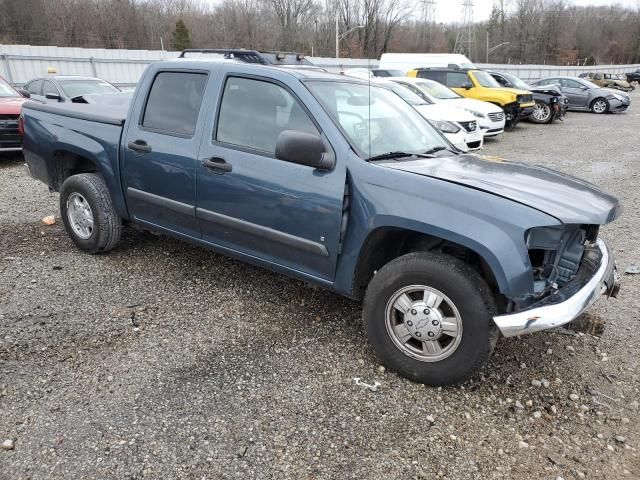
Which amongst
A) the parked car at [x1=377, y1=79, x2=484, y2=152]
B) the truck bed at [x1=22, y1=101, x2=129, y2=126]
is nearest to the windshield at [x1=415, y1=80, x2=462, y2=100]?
the parked car at [x1=377, y1=79, x2=484, y2=152]

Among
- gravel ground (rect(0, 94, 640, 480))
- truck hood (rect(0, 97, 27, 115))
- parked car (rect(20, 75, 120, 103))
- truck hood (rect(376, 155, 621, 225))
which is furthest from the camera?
parked car (rect(20, 75, 120, 103))

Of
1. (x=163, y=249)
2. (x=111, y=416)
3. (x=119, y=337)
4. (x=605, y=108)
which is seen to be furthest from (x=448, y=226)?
(x=605, y=108)

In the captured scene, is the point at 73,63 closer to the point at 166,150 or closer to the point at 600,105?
the point at 166,150

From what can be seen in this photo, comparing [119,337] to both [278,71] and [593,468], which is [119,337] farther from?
[593,468]

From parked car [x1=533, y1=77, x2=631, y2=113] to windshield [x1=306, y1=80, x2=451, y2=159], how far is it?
19456 millimetres

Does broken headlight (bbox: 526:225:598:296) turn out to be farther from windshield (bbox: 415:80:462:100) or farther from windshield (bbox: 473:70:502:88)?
windshield (bbox: 473:70:502:88)

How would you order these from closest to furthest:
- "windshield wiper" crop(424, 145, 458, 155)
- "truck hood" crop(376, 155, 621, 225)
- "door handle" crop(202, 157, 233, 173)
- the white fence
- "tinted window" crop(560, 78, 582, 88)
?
"truck hood" crop(376, 155, 621, 225), "door handle" crop(202, 157, 233, 173), "windshield wiper" crop(424, 145, 458, 155), the white fence, "tinted window" crop(560, 78, 582, 88)

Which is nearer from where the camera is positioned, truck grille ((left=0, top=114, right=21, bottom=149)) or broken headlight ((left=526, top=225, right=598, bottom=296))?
broken headlight ((left=526, top=225, right=598, bottom=296))

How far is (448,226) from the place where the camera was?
2.77m

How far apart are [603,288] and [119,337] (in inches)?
122

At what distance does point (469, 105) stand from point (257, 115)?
1016 cm

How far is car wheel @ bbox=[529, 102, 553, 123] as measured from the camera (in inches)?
669

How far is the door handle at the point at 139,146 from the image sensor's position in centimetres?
407

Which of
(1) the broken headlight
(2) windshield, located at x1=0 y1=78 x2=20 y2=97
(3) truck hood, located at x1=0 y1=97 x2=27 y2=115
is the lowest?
(1) the broken headlight
